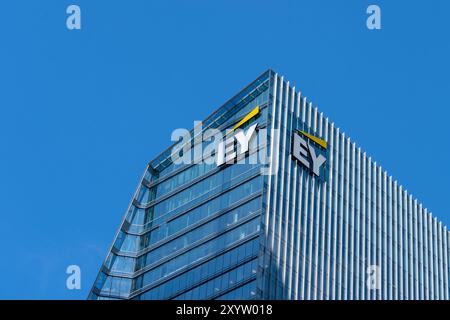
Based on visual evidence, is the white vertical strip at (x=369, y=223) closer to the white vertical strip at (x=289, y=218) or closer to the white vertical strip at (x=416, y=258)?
the white vertical strip at (x=416, y=258)

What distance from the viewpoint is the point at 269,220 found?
11719 cm

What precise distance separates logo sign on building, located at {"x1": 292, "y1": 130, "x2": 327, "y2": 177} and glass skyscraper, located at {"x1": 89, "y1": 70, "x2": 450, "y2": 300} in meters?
0.17

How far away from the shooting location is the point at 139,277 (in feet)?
439

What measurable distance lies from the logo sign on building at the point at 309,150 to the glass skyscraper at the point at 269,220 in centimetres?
17

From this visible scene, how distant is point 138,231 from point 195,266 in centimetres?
1707

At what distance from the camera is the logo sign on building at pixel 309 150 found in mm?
125750

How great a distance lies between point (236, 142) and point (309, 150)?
329 inches

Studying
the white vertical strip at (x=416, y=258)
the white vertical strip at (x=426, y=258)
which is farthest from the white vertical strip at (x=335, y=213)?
the white vertical strip at (x=426, y=258)

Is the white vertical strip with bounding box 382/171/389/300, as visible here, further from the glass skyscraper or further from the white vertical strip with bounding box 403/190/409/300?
the white vertical strip with bounding box 403/190/409/300

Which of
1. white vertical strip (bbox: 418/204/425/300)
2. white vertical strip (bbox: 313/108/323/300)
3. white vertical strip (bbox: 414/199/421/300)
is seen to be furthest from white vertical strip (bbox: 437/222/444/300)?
white vertical strip (bbox: 313/108/323/300)

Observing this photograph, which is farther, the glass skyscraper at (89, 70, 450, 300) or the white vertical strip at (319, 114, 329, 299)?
the white vertical strip at (319, 114, 329, 299)

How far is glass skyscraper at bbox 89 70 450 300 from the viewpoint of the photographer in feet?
388

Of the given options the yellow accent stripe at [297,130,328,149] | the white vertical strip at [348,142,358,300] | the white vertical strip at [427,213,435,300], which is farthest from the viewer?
the white vertical strip at [427,213,435,300]
